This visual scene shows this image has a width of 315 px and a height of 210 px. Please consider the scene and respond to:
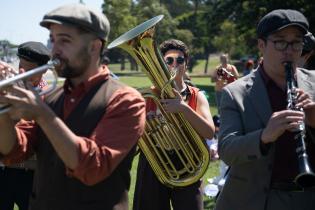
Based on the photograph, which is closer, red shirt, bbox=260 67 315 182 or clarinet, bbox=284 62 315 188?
clarinet, bbox=284 62 315 188

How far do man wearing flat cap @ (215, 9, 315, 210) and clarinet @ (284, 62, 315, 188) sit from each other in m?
0.02

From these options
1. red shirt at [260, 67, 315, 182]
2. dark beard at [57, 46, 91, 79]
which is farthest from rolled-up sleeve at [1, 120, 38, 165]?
red shirt at [260, 67, 315, 182]

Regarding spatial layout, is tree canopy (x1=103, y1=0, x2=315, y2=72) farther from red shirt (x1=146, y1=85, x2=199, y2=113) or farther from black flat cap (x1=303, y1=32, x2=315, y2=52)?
black flat cap (x1=303, y1=32, x2=315, y2=52)

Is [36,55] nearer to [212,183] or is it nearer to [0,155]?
[0,155]

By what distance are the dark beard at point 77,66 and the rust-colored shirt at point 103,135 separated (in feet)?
0.36

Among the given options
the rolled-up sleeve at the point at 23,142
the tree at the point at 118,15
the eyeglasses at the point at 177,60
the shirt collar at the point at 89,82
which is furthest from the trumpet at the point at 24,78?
the tree at the point at 118,15

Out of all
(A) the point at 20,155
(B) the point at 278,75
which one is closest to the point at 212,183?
(B) the point at 278,75

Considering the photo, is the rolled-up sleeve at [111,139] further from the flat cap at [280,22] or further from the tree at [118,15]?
the tree at [118,15]

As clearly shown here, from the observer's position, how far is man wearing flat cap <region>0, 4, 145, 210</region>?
2.41 meters

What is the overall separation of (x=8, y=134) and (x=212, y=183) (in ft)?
16.7

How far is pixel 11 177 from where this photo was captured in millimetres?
4527

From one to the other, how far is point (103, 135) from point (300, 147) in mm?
1044

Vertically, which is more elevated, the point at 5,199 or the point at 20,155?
the point at 20,155

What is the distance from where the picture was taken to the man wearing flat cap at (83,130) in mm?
2406
